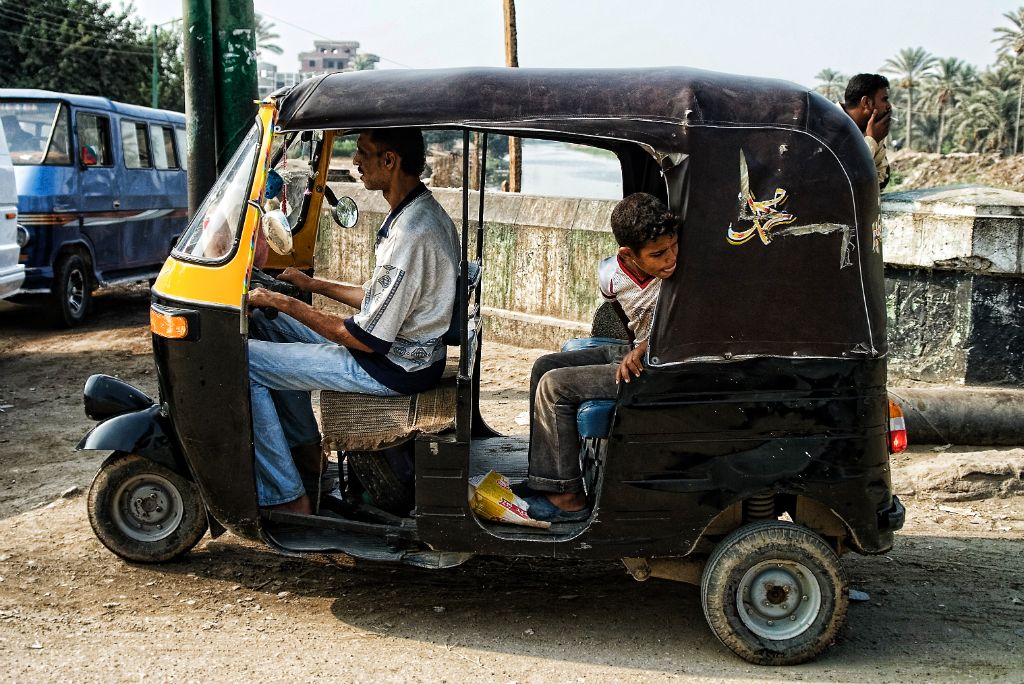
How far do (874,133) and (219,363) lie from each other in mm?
4770

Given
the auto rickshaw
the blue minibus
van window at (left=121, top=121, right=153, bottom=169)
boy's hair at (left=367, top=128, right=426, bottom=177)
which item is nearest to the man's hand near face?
the auto rickshaw

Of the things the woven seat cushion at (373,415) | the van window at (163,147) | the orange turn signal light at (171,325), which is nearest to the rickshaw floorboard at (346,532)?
the woven seat cushion at (373,415)

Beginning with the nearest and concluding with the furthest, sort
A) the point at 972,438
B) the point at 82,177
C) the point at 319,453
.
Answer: the point at 319,453, the point at 972,438, the point at 82,177

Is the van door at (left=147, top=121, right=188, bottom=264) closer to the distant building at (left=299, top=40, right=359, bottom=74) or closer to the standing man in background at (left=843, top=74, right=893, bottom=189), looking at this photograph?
the standing man in background at (left=843, top=74, right=893, bottom=189)

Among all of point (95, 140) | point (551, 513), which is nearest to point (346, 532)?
point (551, 513)

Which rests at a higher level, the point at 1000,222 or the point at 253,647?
the point at 1000,222

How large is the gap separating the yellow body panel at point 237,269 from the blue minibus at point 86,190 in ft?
23.6

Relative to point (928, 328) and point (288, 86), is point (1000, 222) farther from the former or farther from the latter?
point (288, 86)

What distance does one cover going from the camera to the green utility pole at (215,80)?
6219 mm

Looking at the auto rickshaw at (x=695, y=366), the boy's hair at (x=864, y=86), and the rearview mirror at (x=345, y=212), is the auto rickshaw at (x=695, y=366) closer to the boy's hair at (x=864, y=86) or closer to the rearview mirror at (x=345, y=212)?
the rearview mirror at (x=345, y=212)

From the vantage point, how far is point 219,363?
4.34 meters

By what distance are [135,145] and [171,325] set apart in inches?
343

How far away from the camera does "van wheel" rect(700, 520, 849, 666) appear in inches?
163

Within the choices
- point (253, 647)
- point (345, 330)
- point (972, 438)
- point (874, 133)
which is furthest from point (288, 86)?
point (972, 438)
